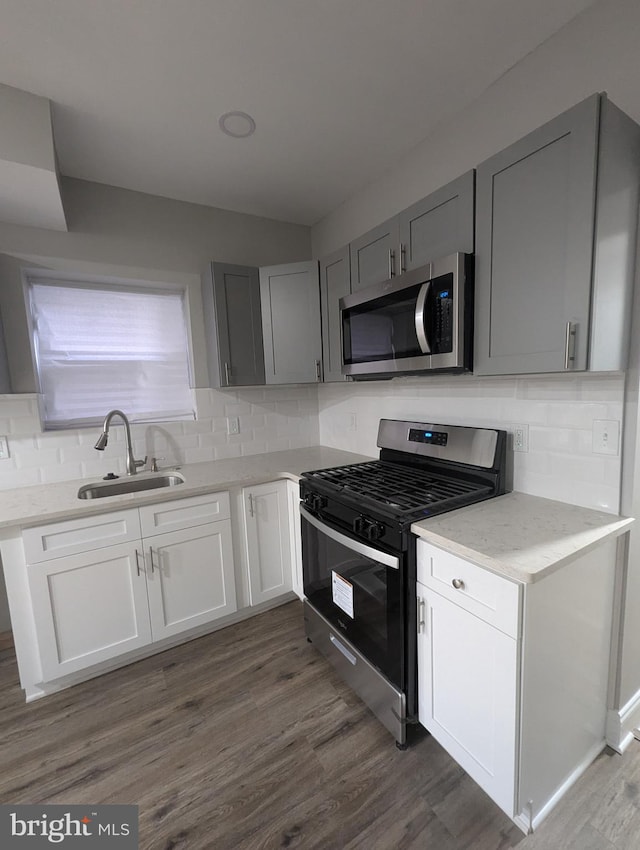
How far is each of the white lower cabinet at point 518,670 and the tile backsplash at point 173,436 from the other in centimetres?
174

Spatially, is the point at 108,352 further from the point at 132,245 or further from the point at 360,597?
the point at 360,597

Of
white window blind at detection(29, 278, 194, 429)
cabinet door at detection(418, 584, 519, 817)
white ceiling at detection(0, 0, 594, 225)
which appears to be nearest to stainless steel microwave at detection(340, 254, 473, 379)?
white ceiling at detection(0, 0, 594, 225)

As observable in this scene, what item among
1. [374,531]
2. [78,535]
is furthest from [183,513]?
[374,531]

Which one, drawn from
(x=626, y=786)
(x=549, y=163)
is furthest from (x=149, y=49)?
(x=626, y=786)

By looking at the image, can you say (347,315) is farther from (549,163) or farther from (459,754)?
(459,754)

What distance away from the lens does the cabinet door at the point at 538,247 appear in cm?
109

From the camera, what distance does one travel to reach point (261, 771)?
4.55ft

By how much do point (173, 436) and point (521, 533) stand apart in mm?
2093

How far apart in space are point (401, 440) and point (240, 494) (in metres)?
0.98

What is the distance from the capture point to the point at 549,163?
45.3 inches

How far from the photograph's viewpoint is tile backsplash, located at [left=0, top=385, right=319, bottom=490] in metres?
2.04

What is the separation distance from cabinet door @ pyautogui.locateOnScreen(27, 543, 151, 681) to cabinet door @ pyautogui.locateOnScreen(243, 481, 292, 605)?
59 centimetres

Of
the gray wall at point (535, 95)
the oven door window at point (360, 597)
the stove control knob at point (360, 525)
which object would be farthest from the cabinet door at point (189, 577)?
the gray wall at point (535, 95)

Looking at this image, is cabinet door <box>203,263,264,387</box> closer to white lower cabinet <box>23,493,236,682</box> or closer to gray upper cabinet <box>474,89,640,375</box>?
white lower cabinet <box>23,493,236,682</box>
